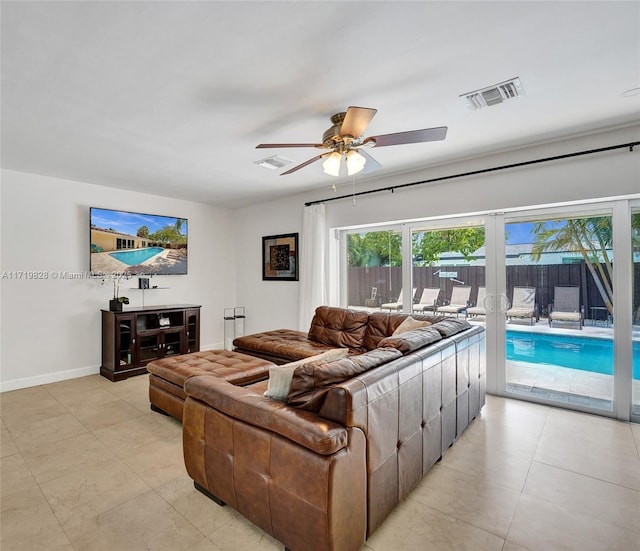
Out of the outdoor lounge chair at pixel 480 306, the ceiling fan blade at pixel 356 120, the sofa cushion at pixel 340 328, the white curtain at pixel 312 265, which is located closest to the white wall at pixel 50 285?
the white curtain at pixel 312 265

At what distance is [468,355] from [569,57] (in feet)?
6.91

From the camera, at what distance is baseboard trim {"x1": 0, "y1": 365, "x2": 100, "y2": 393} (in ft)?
13.0

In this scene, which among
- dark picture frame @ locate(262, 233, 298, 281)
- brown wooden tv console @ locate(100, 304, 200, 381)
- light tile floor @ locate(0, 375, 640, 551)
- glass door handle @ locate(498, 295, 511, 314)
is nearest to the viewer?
light tile floor @ locate(0, 375, 640, 551)

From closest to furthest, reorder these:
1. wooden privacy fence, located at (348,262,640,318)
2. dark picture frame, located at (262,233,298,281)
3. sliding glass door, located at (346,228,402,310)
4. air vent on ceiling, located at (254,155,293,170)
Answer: wooden privacy fence, located at (348,262,640,318) → air vent on ceiling, located at (254,155,293,170) → sliding glass door, located at (346,228,402,310) → dark picture frame, located at (262,233,298,281)

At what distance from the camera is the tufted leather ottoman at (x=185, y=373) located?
294cm

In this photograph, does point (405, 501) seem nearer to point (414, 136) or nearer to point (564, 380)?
point (414, 136)

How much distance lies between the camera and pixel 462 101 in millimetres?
2451

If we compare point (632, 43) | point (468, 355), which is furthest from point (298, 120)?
point (468, 355)

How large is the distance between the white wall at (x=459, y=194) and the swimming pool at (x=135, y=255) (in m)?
1.59

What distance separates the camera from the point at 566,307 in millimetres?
3436

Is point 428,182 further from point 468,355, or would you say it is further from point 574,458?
point 574,458

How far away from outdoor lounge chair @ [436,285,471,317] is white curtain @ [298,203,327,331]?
1.65 m

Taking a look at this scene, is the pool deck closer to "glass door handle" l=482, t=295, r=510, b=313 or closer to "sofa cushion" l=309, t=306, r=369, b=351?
"glass door handle" l=482, t=295, r=510, b=313

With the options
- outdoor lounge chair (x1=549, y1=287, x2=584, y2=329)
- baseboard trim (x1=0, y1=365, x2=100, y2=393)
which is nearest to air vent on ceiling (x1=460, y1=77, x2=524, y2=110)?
outdoor lounge chair (x1=549, y1=287, x2=584, y2=329)
